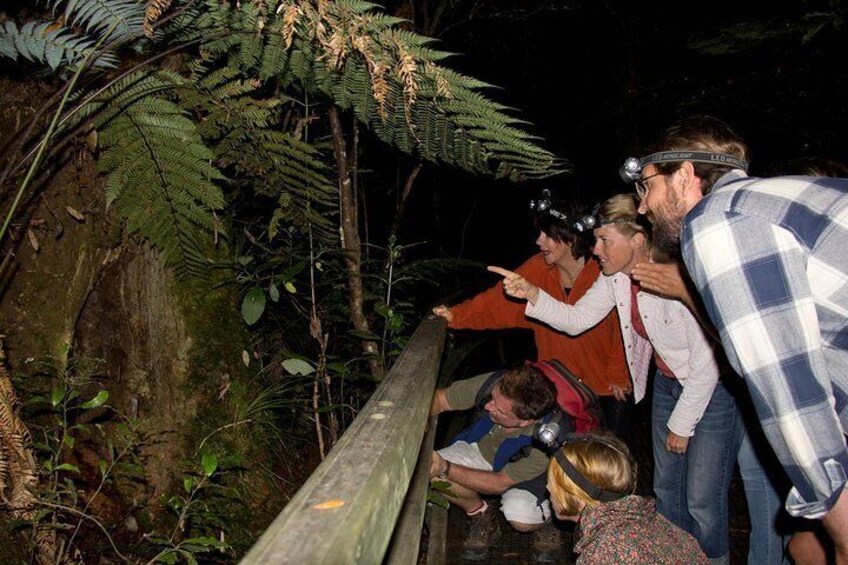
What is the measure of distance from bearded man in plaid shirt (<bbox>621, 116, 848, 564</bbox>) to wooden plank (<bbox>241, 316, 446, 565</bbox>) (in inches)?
30.4

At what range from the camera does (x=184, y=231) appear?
2627 mm

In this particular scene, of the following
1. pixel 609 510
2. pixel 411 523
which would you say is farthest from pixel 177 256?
pixel 609 510

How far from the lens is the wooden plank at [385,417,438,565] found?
1.71 meters

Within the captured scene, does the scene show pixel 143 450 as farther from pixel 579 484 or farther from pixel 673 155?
pixel 673 155

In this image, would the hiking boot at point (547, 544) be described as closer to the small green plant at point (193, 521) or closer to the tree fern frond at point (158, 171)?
the small green plant at point (193, 521)

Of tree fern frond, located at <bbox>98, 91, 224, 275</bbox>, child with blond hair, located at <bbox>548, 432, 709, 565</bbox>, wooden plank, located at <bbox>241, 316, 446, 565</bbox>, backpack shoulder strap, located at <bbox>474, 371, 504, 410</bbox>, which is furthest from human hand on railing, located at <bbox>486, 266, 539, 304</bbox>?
wooden plank, located at <bbox>241, 316, 446, 565</bbox>

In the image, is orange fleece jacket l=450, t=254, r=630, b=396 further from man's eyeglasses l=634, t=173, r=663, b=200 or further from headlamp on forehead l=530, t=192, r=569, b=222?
man's eyeglasses l=634, t=173, r=663, b=200

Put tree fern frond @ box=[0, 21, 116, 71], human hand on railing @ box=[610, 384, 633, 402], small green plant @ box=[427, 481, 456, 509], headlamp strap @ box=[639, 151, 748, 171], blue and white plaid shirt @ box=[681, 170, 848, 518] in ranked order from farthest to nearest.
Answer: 1. human hand on railing @ box=[610, 384, 633, 402]
2. small green plant @ box=[427, 481, 456, 509]
3. headlamp strap @ box=[639, 151, 748, 171]
4. tree fern frond @ box=[0, 21, 116, 71]
5. blue and white plaid shirt @ box=[681, 170, 848, 518]

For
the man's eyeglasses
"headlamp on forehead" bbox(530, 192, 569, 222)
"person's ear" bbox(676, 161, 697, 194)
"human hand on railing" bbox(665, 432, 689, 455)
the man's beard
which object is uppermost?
"person's ear" bbox(676, 161, 697, 194)

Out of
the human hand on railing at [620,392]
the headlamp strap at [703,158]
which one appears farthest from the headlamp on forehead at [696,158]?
the human hand on railing at [620,392]

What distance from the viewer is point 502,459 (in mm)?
3590

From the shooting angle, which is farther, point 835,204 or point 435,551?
point 435,551

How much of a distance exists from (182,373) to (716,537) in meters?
2.47

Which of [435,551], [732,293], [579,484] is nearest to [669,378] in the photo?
[579,484]
